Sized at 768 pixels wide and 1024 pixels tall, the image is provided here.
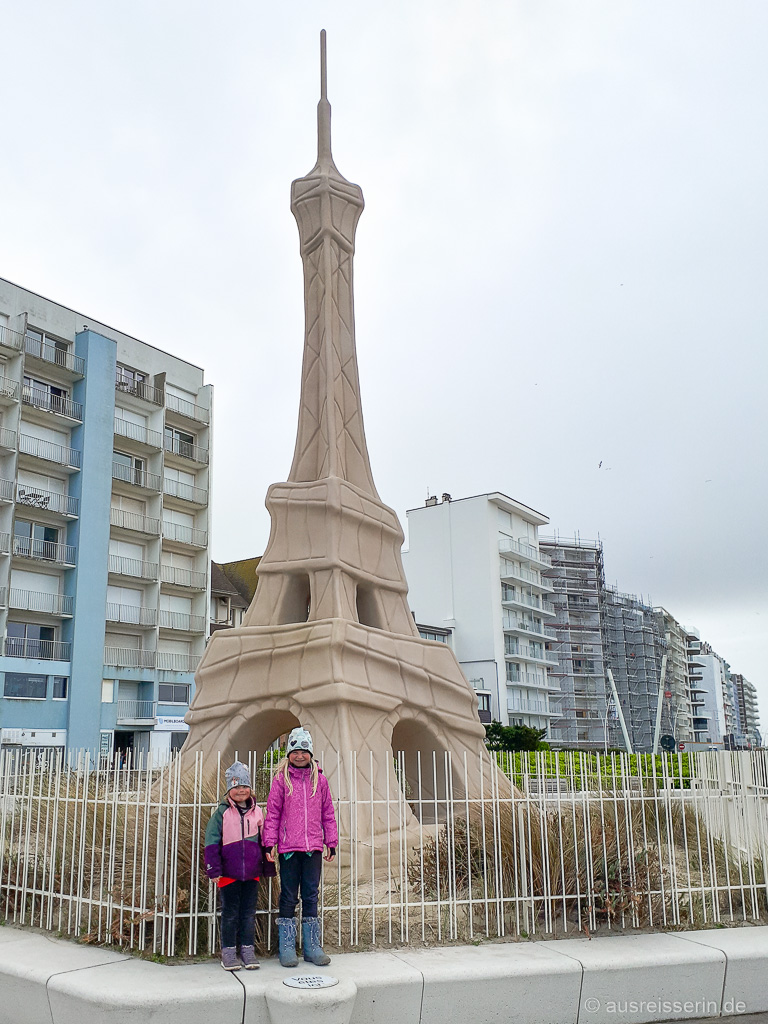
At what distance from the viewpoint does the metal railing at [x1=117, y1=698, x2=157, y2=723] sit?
35.1 metres

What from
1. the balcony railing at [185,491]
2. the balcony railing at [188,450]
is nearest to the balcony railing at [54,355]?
the balcony railing at [188,450]

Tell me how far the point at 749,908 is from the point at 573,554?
64227 mm

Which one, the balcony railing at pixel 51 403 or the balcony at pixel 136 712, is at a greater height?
the balcony railing at pixel 51 403

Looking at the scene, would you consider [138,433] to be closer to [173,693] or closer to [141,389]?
[141,389]

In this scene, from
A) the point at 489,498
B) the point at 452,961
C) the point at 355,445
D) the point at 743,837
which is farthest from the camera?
the point at 489,498

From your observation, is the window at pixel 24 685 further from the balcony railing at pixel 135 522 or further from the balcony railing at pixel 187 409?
the balcony railing at pixel 187 409

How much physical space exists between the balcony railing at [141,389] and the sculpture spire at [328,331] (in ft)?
78.2

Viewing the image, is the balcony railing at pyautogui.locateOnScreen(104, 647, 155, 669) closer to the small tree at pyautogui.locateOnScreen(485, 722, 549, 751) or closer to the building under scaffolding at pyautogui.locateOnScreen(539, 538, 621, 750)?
the small tree at pyautogui.locateOnScreen(485, 722, 549, 751)

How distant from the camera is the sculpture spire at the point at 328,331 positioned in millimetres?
15102

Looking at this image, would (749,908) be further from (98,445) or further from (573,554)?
(573,554)

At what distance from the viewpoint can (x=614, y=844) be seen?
27.4 ft

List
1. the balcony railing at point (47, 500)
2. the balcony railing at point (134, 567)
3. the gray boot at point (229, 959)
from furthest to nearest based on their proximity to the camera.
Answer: the balcony railing at point (134, 567), the balcony railing at point (47, 500), the gray boot at point (229, 959)

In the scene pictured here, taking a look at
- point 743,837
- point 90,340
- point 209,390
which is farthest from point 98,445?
point 743,837

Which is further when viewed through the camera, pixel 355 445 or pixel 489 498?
pixel 489 498
